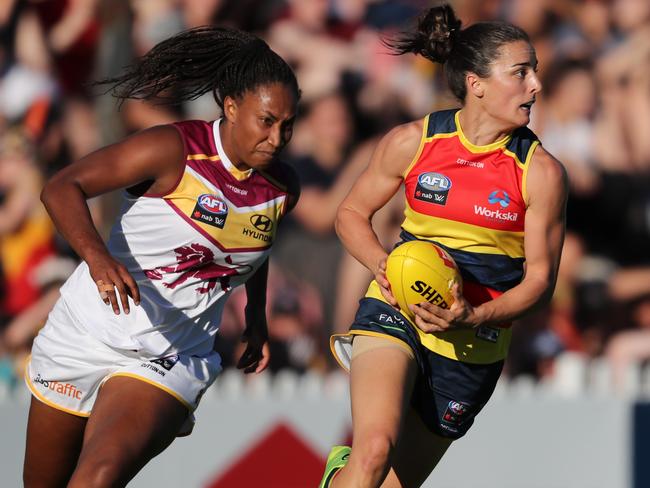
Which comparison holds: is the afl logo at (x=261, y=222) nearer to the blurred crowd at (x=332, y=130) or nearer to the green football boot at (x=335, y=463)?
the green football boot at (x=335, y=463)

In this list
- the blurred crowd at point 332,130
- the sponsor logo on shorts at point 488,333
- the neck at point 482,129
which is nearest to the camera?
the neck at point 482,129

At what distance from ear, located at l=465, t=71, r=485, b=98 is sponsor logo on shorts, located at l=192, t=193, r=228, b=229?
1.18 meters

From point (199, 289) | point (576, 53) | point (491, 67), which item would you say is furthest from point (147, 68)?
point (576, 53)

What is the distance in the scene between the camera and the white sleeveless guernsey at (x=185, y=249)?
514 centimetres

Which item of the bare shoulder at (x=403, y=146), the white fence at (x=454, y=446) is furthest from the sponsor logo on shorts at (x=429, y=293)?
→ the white fence at (x=454, y=446)

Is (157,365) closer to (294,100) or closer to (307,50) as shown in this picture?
(294,100)

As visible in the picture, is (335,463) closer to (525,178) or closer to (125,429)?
(125,429)

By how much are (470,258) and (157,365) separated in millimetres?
1414

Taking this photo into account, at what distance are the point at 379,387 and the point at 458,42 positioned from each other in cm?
158

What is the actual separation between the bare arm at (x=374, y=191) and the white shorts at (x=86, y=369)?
847mm

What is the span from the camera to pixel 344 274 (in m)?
9.27

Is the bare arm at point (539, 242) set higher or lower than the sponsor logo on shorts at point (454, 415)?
higher

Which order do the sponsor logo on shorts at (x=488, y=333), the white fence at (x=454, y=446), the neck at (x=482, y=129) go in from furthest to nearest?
1. the white fence at (x=454, y=446)
2. the sponsor logo on shorts at (x=488, y=333)
3. the neck at (x=482, y=129)

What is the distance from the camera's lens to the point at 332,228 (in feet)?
31.3
